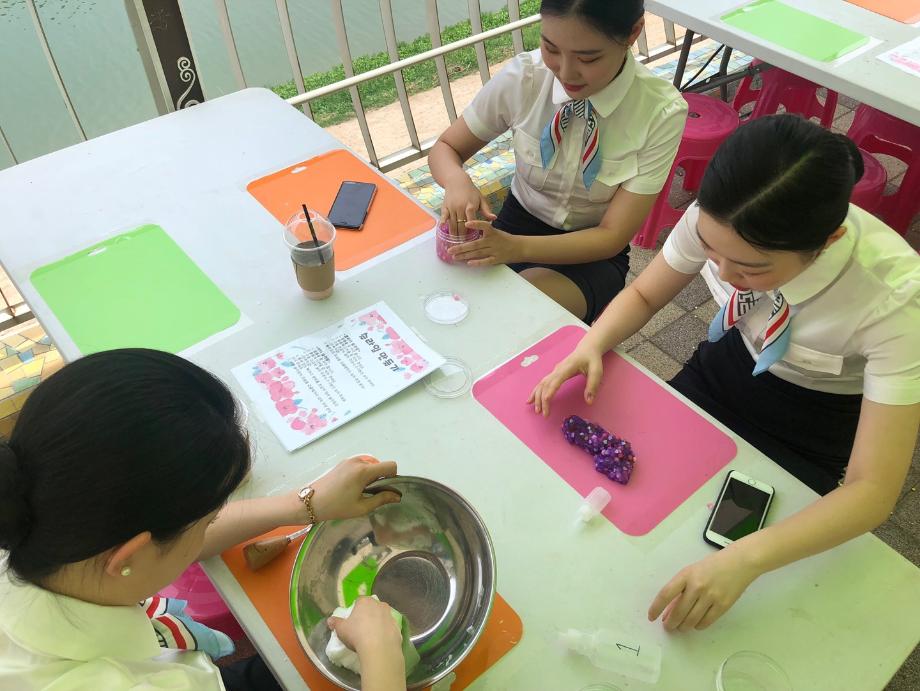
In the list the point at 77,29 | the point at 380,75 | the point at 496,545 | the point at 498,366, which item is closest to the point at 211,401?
the point at 496,545

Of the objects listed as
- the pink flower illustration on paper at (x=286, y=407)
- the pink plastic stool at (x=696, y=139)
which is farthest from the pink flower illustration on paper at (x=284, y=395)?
the pink plastic stool at (x=696, y=139)

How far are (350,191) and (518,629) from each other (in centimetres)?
103

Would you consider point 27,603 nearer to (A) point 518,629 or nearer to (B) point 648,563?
(A) point 518,629

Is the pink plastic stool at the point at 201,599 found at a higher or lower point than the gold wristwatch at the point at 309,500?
lower

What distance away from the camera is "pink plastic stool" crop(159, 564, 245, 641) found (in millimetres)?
1260

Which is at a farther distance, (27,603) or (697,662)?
(697,662)

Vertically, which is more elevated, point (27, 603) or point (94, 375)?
point (94, 375)

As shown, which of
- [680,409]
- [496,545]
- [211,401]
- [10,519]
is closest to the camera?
[10,519]

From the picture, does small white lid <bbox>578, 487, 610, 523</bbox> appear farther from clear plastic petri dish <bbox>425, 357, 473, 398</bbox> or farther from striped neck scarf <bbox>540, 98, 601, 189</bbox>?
striped neck scarf <bbox>540, 98, 601, 189</bbox>

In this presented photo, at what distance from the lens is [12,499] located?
65 cm

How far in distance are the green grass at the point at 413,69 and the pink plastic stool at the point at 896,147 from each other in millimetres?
1331

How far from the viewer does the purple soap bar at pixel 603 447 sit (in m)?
1.04

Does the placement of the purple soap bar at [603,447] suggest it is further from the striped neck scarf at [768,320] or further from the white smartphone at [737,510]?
the striped neck scarf at [768,320]

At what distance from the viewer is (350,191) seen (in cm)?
154
